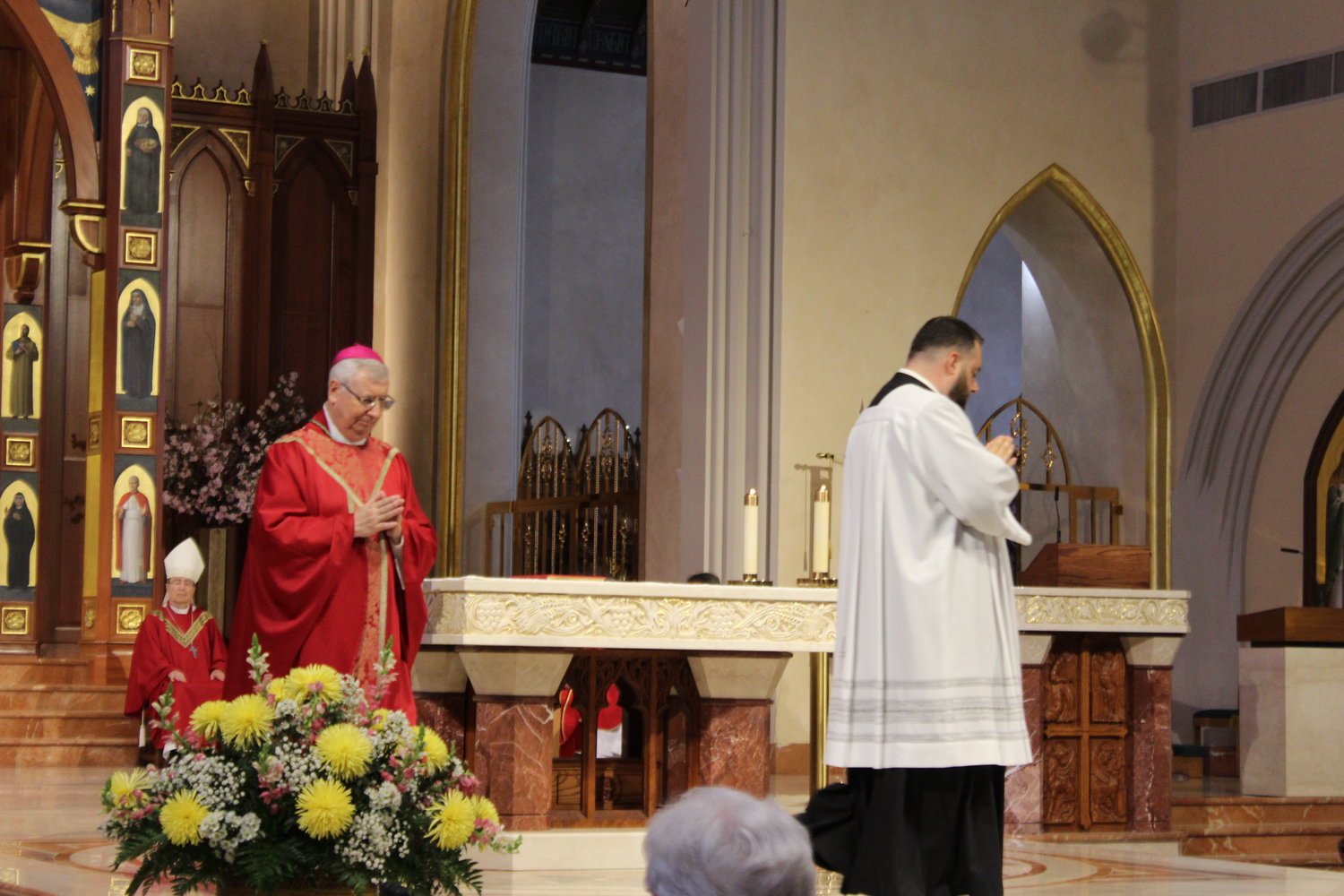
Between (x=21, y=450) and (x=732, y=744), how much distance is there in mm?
7460

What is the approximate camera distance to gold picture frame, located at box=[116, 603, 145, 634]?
10.8m

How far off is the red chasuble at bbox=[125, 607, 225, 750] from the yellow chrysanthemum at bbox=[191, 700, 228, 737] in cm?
625

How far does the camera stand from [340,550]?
17.3 ft

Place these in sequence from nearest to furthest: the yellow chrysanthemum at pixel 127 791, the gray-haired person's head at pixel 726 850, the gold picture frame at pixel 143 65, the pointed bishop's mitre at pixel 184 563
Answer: the gray-haired person's head at pixel 726 850, the yellow chrysanthemum at pixel 127 791, the pointed bishop's mitre at pixel 184 563, the gold picture frame at pixel 143 65

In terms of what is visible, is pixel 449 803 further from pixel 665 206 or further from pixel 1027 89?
pixel 1027 89

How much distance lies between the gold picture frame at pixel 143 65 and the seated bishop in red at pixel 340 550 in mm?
6434

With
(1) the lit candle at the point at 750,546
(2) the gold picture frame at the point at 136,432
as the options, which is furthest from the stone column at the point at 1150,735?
(2) the gold picture frame at the point at 136,432

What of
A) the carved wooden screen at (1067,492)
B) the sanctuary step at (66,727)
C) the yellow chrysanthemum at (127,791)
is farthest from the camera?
the carved wooden screen at (1067,492)

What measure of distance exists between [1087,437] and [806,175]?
3000 mm

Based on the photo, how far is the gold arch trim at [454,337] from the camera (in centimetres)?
1333

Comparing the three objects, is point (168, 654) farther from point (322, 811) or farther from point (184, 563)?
point (322, 811)

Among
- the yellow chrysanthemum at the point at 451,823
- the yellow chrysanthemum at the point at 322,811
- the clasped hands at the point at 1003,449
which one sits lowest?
the yellow chrysanthemum at the point at 451,823

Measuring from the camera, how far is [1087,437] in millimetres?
12039

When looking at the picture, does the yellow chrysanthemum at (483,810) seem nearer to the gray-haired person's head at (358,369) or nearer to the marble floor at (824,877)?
the marble floor at (824,877)
